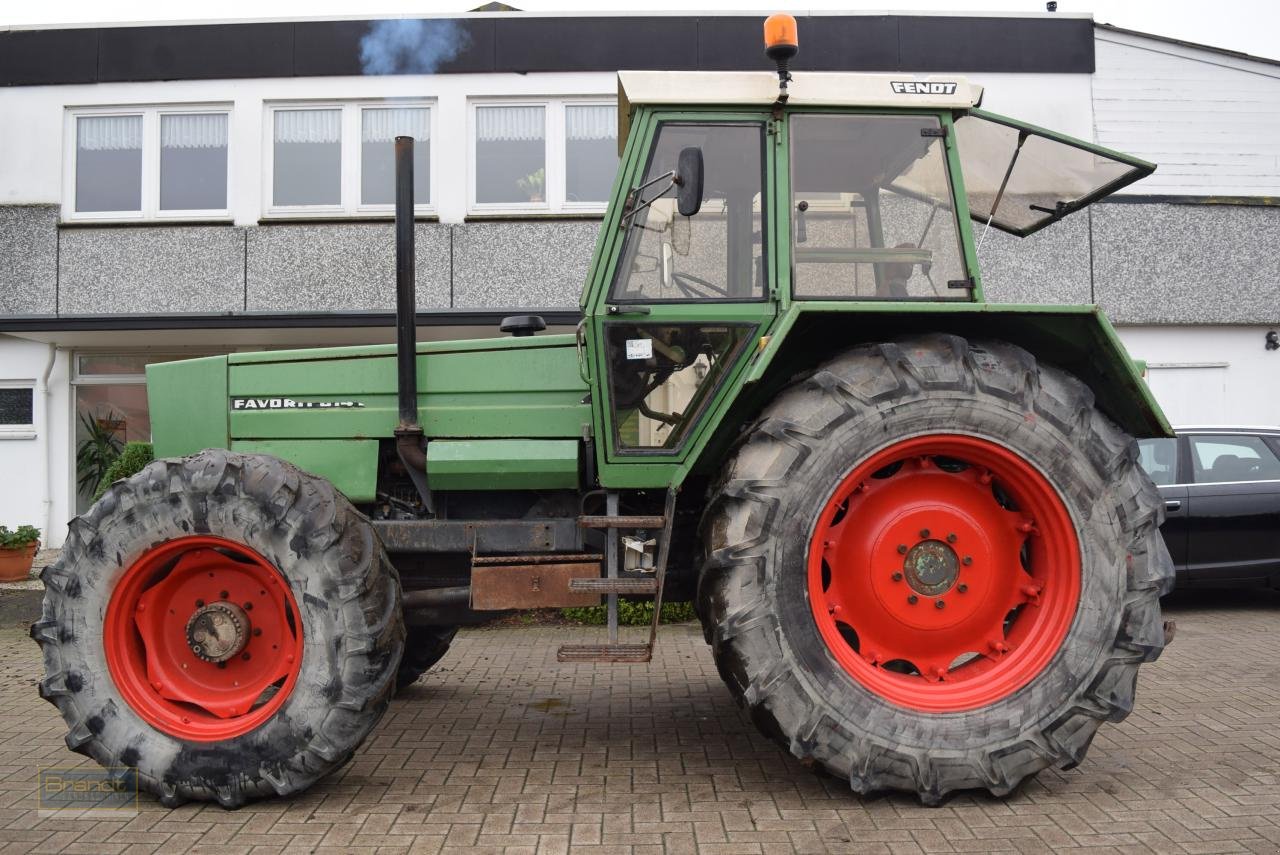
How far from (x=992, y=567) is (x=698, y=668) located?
256 cm

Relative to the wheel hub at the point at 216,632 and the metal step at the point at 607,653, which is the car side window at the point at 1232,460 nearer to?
the metal step at the point at 607,653

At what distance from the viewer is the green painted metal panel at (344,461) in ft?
13.5

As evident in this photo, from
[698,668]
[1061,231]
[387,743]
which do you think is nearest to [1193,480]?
[1061,231]

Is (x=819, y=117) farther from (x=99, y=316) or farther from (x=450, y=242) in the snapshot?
(x=99, y=316)

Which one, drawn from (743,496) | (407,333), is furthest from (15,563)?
(743,496)

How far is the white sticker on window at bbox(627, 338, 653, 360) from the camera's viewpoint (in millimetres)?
3709

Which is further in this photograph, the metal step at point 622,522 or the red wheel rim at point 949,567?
the metal step at point 622,522

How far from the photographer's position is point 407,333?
392 centimetres

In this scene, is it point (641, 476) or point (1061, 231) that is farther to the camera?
point (1061, 231)

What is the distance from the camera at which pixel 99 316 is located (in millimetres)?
9617

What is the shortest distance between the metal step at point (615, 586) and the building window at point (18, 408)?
878cm

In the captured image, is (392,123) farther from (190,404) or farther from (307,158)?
(190,404)

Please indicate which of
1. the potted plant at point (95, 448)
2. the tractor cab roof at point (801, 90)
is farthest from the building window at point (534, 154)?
the tractor cab roof at point (801, 90)

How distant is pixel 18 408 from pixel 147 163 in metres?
2.92
